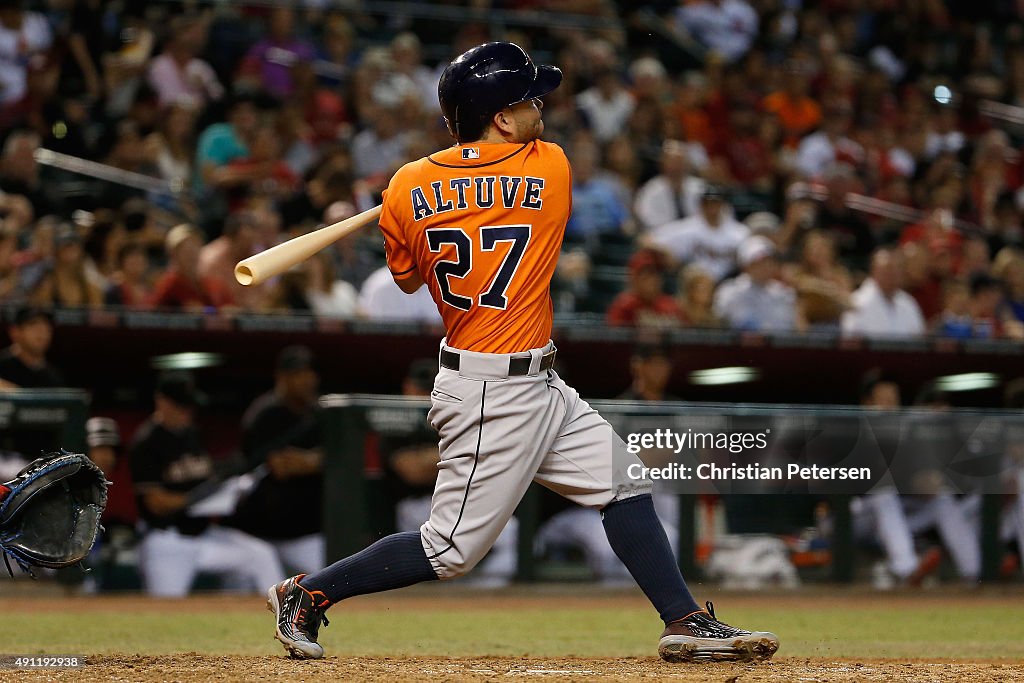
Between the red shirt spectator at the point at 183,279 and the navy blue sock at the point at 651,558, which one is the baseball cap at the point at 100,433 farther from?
the navy blue sock at the point at 651,558

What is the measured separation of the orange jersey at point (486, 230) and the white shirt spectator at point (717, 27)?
33.5ft

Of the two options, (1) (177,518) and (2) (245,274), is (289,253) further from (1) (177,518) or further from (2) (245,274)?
(1) (177,518)

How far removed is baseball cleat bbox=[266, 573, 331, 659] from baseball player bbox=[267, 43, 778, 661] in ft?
0.59

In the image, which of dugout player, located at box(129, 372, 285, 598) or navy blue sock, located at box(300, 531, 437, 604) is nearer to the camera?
navy blue sock, located at box(300, 531, 437, 604)

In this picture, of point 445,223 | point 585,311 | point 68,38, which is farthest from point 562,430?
point 68,38

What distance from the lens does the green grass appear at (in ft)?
15.4

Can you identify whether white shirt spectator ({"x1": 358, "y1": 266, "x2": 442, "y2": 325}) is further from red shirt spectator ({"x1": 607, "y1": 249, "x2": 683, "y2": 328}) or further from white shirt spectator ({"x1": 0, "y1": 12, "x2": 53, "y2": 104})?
white shirt spectator ({"x1": 0, "y1": 12, "x2": 53, "y2": 104})

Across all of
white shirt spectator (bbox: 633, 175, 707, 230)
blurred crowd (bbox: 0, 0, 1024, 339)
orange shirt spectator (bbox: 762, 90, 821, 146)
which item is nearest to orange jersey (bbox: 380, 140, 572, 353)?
blurred crowd (bbox: 0, 0, 1024, 339)

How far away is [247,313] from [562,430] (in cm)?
347

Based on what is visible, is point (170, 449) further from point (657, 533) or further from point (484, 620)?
point (657, 533)

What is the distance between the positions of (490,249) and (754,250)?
220 inches

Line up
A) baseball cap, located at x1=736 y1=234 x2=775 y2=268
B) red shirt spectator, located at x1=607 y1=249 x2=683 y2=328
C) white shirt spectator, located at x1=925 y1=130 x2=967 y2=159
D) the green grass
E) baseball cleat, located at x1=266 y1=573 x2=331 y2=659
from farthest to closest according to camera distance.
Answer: white shirt spectator, located at x1=925 y1=130 x2=967 y2=159, baseball cap, located at x1=736 y1=234 x2=775 y2=268, red shirt spectator, located at x1=607 y1=249 x2=683 y2=328, the green grass, baseball cleat, located at x1=266 y1=573 x2=331 y2=659

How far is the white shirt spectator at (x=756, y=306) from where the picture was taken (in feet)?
28.8

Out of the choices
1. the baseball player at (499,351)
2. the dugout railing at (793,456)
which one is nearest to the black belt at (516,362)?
the baseball player at (499,351)
